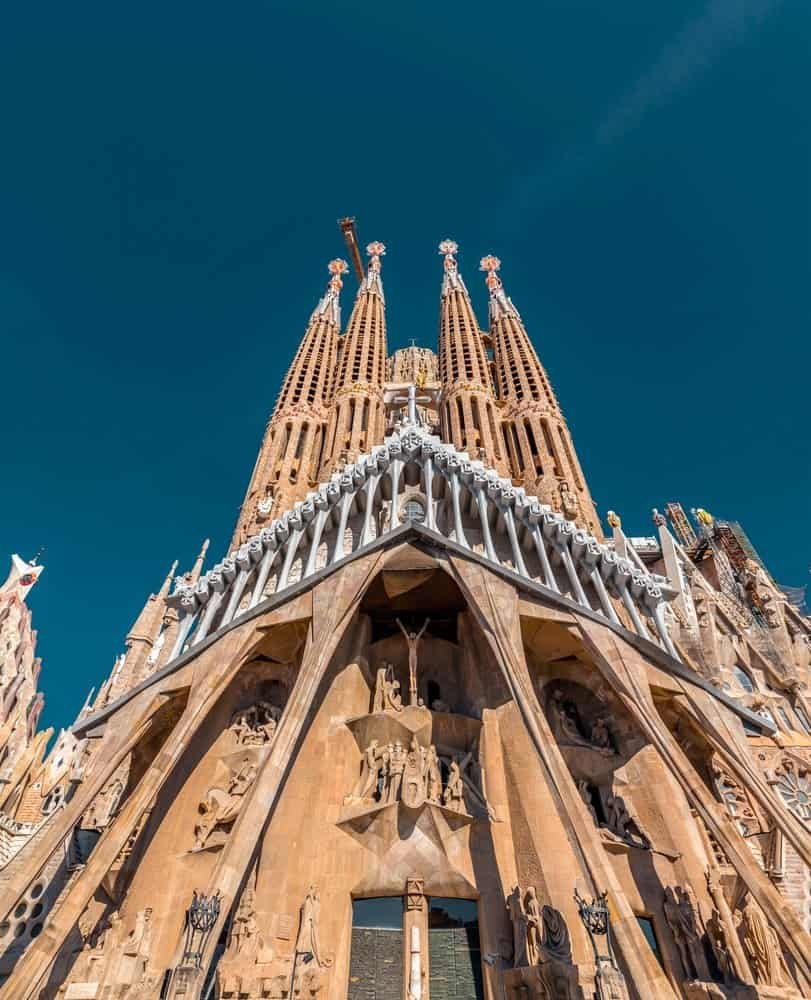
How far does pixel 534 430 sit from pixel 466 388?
4233 mm

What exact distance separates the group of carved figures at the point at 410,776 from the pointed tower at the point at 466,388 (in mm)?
11658

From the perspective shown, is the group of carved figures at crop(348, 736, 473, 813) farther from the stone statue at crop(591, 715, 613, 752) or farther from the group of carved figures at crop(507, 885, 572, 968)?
the stone statue at crop(591, 715, 613, 752)

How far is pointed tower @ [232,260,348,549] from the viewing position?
20.6 meters

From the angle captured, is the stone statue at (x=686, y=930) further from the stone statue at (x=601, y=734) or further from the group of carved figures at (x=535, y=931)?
the stone statue at (x=601, y=734)

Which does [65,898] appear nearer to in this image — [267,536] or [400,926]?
[400,926]

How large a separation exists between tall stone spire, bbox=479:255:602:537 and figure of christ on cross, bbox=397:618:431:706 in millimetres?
7036

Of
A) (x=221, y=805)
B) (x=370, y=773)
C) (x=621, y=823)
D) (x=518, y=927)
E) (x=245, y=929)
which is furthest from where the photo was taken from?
(x=370, y=773)

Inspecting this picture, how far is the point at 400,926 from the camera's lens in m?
11.5

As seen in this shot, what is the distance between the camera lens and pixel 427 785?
12.6 meters

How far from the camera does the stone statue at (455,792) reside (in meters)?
12.5

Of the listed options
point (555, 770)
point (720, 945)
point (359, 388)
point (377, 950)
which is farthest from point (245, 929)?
point (359, 388)

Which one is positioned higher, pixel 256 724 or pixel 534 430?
pixel 534 430

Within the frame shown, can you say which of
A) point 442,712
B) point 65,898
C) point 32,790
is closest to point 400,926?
point 442,712

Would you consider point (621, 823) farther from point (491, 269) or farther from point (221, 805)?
point (491, 269)
